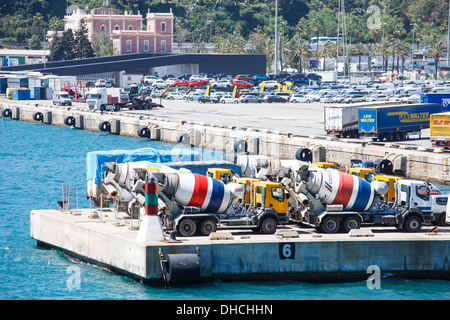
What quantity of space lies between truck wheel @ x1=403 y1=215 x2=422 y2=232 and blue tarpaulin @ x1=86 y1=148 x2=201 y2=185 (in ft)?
50.0

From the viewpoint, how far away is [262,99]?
134125 mm

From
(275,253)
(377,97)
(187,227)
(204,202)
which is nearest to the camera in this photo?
(275,253)

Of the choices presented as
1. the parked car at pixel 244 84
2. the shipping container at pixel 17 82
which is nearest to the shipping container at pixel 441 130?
the parked car at pixel 244 84

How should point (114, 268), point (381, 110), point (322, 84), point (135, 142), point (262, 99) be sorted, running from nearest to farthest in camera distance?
point (114, 268) < point (381, 110) < point (135, 142) < point (262, 99) < point (322, 84)

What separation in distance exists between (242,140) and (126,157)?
32.8 m

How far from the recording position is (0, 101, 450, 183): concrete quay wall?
6391 centimetres

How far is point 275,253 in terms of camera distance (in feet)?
112

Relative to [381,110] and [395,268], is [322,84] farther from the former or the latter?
[395,268]

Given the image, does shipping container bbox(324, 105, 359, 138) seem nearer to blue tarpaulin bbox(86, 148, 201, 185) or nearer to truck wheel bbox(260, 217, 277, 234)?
blue tarpaulin bbox(86, 148, 201, 185)

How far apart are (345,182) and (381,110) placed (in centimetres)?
4105

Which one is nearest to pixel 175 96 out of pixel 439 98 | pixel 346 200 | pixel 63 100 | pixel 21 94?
pixel 63 100

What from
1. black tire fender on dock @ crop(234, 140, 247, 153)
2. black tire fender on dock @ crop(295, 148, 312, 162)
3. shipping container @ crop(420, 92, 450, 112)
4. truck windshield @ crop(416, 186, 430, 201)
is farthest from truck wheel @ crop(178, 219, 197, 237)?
shipping container @ crop(420, 92, 450, 112)

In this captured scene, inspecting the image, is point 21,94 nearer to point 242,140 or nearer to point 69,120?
point 69,120
